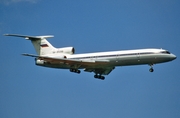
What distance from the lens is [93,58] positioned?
45.2 metres

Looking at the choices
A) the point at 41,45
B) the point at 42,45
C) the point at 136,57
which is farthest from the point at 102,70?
the point at 41,45

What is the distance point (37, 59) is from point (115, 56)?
9.70 m

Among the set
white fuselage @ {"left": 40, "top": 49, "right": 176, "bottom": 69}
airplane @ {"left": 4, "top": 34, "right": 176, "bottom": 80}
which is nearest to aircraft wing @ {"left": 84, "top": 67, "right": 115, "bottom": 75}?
airplane @ {"left": 4, "top": 34, "right": 176, "bottom": 80}

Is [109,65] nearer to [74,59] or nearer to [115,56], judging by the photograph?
[115,56]

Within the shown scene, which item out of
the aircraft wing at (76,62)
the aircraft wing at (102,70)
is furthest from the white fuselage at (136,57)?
the aircraft wing at (102,70)

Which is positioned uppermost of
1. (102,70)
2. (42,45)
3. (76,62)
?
(42,45)

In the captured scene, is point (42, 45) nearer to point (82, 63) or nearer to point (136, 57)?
point (82, 63)

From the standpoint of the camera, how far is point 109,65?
44.7m

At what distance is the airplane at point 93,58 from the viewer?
1716 inches

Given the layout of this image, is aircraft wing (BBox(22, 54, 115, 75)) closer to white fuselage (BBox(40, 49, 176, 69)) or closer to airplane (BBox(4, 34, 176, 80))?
airplane (BBox(4, 34, 176, 80))

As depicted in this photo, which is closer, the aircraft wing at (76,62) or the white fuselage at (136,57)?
the white fuselage at (136,57)

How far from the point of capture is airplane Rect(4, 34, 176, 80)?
43594 millimetres

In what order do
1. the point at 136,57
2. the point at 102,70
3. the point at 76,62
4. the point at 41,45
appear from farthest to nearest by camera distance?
the point at 41,45 < the point at 102,70 < the point at 76,62 < the point at 136,57

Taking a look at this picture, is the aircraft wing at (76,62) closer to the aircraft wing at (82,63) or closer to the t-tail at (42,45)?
the aircraft wing at (82,63)
